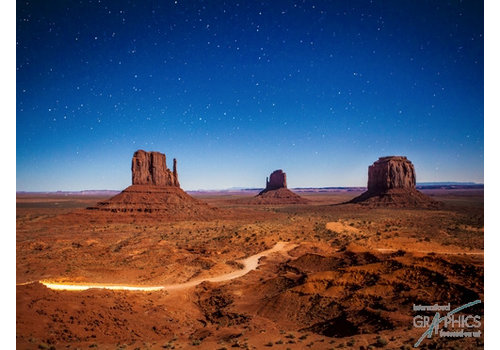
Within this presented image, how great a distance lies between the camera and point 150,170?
7556 cm

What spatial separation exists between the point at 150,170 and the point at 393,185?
3121 inches

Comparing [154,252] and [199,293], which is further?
[154,252]

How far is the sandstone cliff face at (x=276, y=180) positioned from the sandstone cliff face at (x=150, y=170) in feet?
254

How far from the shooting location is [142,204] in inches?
2625

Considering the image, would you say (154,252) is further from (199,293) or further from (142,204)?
(142,204)

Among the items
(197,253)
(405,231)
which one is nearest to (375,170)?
(405,231)

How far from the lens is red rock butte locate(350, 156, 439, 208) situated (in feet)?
298

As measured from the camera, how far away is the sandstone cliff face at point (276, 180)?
480 ft

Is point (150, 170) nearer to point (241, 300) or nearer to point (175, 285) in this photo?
point (175, 285)

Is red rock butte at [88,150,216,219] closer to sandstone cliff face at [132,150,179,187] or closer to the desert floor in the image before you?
sandstone cliff face at [132,150,179,187]

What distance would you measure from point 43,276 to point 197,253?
551 inches

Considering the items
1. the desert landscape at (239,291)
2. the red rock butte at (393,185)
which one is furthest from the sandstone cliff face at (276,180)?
the desert landscape at (239,291)
